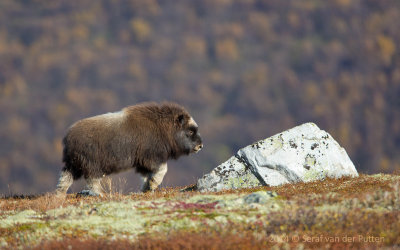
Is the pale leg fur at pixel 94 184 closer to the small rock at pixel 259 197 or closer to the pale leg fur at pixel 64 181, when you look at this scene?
the pale leg fur at pixel 64 181

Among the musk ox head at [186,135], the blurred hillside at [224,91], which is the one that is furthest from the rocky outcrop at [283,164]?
the blurred hillside at [224,91]

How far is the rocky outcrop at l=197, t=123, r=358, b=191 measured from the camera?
1511 cm

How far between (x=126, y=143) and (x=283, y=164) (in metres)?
3.71

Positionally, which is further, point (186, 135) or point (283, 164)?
point (186, 135)

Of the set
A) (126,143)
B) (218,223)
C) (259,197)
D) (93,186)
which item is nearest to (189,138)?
(126,143)

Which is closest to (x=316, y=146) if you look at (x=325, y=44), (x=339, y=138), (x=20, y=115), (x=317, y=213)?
(x=317, y=213)

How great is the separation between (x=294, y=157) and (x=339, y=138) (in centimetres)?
13129

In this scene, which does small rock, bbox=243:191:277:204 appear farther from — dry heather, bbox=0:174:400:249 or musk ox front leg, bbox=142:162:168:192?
musk ox front leg, bbox=142:162:168:192

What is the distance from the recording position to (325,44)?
7530 inches

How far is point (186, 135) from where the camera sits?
17.0 meters

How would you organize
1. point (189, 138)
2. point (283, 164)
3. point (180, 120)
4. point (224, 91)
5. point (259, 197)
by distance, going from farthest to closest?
point (224, 91) → point (189, 138) → point (180, 120) → point (283, 164) → point (259, 197)

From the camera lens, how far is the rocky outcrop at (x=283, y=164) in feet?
49.6

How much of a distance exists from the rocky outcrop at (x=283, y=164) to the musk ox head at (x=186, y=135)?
5.51ft

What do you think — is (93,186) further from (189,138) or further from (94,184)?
(189,138)
